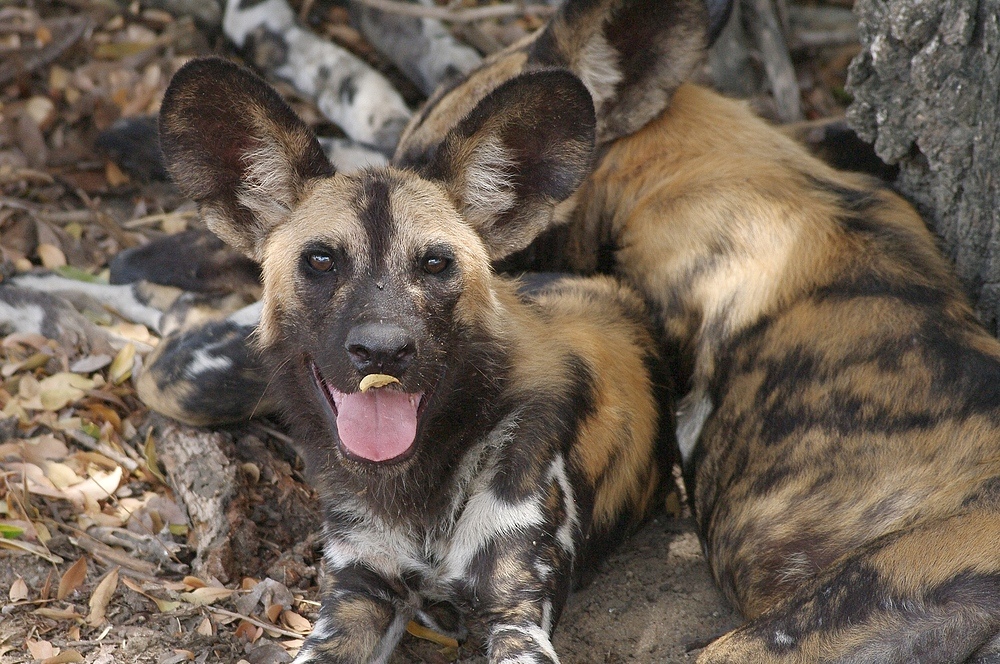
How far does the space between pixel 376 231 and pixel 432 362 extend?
295 millimetres

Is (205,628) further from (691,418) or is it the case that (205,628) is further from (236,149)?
(691,418)

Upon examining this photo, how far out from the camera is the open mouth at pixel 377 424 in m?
2.36

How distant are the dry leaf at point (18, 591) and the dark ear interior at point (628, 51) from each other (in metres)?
1.85

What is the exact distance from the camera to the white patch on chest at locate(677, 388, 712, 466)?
9.70ft

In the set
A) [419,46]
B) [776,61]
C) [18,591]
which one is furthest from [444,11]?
[18,591]

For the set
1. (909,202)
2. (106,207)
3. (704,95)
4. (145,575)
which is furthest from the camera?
(106,207)

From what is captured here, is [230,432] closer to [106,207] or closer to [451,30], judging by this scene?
[106,207]

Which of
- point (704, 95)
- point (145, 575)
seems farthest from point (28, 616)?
point (704, 95)

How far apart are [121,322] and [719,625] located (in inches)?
83.1

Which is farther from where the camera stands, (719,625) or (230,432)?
(230,432)

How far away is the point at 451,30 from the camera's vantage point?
15.9ft

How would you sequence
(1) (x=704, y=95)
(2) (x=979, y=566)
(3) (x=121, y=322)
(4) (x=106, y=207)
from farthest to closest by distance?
(4) (x=106, y=207) < (3) (x=121, y=322) < (1) (x=704, y=95) < (2) (x=979, y=566)

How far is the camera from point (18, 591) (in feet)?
8.98

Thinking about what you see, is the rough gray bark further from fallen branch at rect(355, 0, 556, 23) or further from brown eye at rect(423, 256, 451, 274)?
fallen branch at rect(355, 0, 556, 23)
